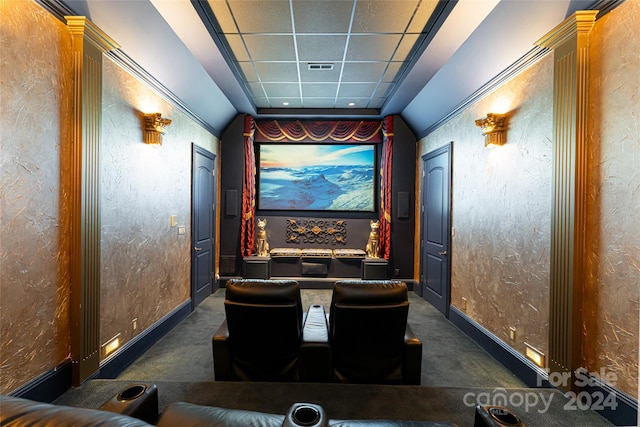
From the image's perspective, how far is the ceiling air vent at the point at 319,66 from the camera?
12.2 ft

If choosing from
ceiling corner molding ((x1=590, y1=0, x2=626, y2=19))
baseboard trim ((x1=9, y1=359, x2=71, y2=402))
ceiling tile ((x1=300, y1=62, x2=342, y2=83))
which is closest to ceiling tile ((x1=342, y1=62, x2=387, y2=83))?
ceiling tile ((x1=300, y1=62, x2=342, y2=83))

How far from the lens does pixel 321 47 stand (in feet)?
10.9

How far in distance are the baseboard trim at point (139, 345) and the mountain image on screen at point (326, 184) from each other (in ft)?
8.92

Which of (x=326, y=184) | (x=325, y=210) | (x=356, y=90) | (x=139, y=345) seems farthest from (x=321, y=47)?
(x=139, y=345)

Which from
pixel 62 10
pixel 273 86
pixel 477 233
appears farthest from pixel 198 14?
pixel 477 233

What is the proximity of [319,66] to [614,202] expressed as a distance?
3182 millimetres

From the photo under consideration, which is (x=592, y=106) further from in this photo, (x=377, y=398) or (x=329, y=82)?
(x=329, y=82)

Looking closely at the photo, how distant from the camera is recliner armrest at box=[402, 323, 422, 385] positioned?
2119 millimetres

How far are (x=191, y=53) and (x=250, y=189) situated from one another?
2.67 meters

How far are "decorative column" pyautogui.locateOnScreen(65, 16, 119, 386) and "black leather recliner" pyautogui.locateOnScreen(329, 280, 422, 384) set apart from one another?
6.07ft

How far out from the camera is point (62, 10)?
2.06m

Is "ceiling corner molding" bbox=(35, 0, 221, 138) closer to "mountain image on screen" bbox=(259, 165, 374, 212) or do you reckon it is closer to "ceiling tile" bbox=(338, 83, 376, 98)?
"mountain image on screen" bbox=(259, 165, 374, 212)

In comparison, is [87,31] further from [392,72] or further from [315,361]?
[392,72]

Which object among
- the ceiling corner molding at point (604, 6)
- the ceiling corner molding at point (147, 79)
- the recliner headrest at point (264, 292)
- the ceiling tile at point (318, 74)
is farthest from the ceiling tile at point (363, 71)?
the recliner headrest at point (264, 292)
